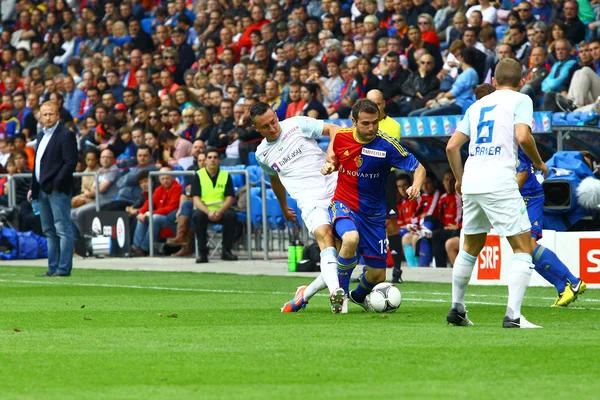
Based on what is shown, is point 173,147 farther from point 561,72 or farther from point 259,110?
point 259,110

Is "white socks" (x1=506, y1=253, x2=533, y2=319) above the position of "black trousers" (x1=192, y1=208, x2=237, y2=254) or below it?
above

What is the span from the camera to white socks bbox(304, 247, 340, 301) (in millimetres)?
10320

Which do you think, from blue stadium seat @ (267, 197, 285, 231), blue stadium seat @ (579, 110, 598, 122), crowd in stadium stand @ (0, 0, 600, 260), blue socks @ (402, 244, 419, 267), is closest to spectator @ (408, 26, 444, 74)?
crowd in stadium stand @ (0, 0, 600, 260)

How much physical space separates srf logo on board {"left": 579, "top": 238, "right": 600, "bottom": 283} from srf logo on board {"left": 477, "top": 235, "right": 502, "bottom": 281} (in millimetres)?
1068

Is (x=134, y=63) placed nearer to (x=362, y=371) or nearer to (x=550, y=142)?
(x=550, y=142)

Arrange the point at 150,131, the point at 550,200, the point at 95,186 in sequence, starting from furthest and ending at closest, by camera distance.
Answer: the point at 150,131 < the point at 95,186 < the point at 550,200

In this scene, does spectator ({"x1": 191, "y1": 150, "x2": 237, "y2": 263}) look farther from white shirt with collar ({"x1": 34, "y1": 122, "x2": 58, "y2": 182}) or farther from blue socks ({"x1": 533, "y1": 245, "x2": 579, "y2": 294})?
blue socks ({"x1": 533, "y1": 245, "x2": 579, "y2": 294})

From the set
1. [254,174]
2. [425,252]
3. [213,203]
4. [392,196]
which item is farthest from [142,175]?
[392,196]

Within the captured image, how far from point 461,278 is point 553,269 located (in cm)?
230

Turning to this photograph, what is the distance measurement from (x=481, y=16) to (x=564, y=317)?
11.4 metres

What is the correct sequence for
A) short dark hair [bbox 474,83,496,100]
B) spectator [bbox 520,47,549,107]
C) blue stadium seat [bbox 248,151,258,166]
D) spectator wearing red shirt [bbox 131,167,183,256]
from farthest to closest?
1. spectator wearing red shirt [bbox 131,167,183,256]
2. blue stadium seat [bbox 248,151,258,166]
3. spectator [bbox 520,47,549,107]
4. short dark hair [bbox 474,83,496,100]

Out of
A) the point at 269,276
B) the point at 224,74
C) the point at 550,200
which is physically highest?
the point at 224,74

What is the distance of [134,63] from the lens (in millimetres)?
29312

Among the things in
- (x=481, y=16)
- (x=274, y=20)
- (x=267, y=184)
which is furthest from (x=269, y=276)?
(x=274, y=20)
